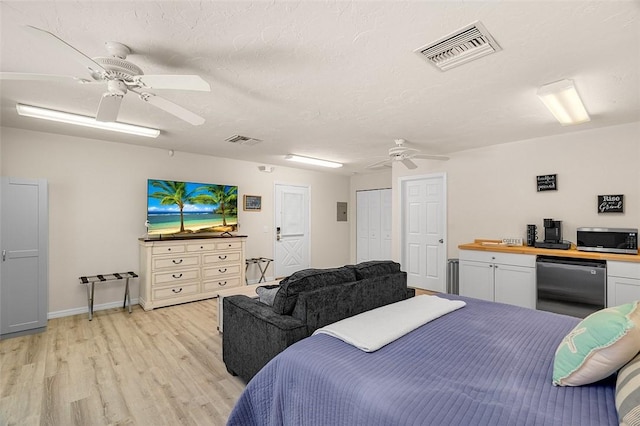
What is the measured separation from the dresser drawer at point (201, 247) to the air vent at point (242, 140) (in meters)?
1.69

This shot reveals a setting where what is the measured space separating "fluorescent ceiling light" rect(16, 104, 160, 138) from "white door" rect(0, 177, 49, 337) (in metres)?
0.86

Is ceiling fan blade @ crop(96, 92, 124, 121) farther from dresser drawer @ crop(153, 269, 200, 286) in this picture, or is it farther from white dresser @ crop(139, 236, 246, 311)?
dresser drawer @ crop(153, 269, 200, 286)

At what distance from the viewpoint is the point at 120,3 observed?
1.56m

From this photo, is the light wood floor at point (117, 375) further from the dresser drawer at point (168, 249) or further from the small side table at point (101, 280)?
the dresser drawer at point (168, 249)

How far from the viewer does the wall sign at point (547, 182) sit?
4094 millimetres

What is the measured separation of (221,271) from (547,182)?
5.05 m

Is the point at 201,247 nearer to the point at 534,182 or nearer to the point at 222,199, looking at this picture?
the point at 222,199

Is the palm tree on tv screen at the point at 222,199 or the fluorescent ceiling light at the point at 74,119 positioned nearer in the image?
the fluorescent ceiling light at the point at 74,119

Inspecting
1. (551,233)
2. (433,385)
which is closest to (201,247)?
(433,385)

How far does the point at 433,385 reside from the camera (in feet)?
4.22

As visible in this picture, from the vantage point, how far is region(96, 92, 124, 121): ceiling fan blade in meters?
2.05

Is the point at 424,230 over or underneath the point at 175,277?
→ over

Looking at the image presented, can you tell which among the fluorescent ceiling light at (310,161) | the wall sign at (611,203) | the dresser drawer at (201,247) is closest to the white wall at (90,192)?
the dresser drawer at (201,247)

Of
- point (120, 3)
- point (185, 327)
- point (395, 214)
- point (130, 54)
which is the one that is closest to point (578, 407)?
point (120, 3)
